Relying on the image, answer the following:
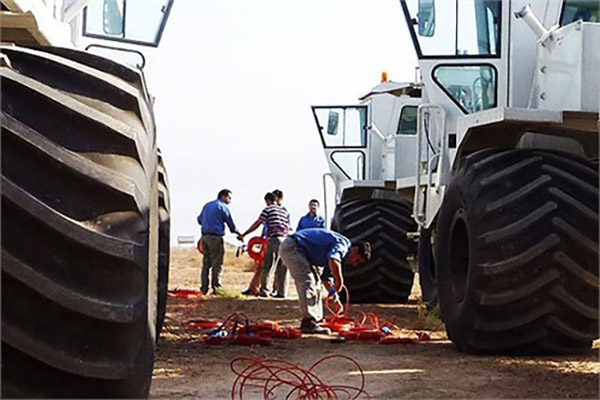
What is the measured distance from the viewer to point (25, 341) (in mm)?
2879

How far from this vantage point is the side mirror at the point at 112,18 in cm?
804

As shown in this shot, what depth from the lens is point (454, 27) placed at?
8.96 metres

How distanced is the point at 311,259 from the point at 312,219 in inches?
224

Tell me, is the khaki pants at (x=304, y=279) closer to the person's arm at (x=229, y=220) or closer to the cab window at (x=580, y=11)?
the cab window at (x=580, y=11)

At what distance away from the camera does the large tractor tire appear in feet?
9.53

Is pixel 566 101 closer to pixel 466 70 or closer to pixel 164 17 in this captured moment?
pixel 466 70

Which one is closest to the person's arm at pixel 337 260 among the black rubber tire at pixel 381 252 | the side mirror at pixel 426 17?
the side mirror at pixel 426 17

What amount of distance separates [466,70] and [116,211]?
6.13 m

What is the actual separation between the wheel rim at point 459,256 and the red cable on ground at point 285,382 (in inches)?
40.9

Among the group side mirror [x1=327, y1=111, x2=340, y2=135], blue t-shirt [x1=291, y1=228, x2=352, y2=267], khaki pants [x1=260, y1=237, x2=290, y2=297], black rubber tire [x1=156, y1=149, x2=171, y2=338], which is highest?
side mirror [x1=327, y1=111, x2=340, y2=135]

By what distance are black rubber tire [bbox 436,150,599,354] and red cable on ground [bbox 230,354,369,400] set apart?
39.4 inches

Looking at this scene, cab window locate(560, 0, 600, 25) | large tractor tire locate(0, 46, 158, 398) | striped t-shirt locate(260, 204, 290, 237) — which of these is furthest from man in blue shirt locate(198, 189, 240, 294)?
large tractor tire locate(0, 46, 158, 398)

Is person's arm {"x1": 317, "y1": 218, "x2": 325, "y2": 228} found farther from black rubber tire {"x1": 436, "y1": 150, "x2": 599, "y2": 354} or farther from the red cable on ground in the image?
black rubber tire {"x1": 436, "y1": 150, "x2": 599, "y2": 354}

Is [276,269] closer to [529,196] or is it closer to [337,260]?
[337,260]
